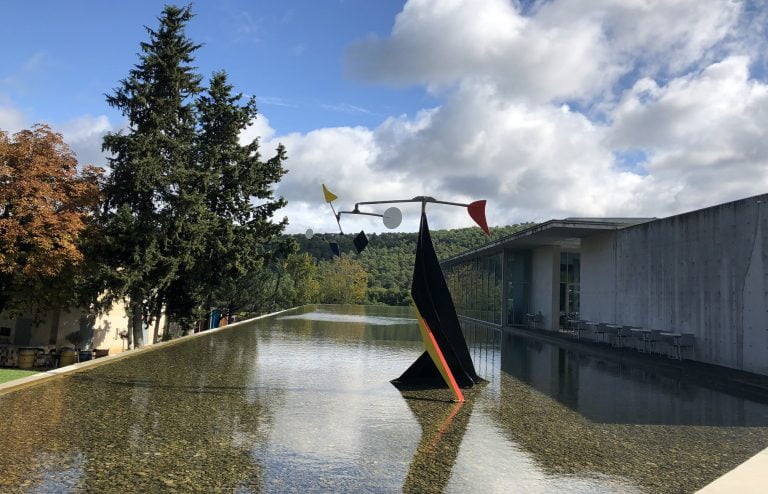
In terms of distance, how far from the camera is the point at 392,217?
8.34m

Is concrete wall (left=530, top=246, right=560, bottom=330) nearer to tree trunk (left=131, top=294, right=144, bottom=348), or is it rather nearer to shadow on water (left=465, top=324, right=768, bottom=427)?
shadow on water (left=465, top=324, right=768, bottom=427)

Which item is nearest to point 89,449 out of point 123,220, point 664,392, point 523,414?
point 523,414

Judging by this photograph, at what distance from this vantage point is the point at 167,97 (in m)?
16.7

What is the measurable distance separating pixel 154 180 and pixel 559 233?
13239 mm

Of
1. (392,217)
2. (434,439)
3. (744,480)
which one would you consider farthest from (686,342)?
(434,439)

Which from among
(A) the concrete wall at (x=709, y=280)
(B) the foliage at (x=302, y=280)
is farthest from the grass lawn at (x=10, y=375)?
(B) the foliage at (x=302, y=280)

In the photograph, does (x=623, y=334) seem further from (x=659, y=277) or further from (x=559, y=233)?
(x=559, y=233)

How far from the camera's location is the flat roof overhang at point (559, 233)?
1659 cm

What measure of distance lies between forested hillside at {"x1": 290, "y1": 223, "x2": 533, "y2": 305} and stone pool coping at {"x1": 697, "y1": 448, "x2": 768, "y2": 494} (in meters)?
43.3

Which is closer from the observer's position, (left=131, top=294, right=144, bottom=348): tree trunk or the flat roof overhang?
(left=131, top=294, right=144, bottom=348): tree trunk

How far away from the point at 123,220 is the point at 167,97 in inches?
191

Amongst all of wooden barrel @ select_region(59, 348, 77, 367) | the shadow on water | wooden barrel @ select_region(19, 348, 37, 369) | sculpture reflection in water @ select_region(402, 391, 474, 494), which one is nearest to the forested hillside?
wooden barrel @ select_region(59, 348, 77, 367)

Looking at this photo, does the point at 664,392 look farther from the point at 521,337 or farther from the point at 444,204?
the point at 521,337

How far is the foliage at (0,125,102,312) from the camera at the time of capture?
12.4 m
